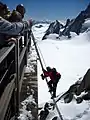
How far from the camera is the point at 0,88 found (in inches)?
148

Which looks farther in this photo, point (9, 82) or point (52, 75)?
point (52, 75)

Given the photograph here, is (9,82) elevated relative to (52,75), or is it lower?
lower

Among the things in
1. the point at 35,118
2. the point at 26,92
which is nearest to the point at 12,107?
the point at 35,118

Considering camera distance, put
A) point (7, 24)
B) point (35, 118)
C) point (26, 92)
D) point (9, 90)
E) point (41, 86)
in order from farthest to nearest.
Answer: point (41, 86) → point (26, 92) → point (35, 118) → point (9, 90) → point (7, 24)

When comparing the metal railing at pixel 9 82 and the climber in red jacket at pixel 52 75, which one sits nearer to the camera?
the metal railing at pixel 9 82

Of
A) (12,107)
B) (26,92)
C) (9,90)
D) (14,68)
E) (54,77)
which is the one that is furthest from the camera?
(54,77)

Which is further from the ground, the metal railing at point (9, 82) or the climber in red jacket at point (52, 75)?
the climber in red jacket at point (52, 75)

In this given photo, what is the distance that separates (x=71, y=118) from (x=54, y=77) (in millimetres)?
1506

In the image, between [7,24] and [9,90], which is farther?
[9,90]

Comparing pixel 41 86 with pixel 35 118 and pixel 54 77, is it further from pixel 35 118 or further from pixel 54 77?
pixel 35 118

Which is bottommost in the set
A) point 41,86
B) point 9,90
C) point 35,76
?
point 9,90

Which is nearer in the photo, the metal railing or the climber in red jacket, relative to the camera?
the metal railing

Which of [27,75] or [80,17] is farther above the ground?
[80,17]

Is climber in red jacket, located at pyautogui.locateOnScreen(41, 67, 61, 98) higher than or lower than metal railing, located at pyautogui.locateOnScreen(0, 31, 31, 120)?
higher
